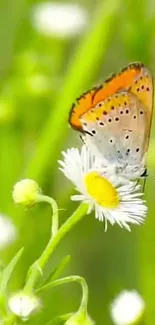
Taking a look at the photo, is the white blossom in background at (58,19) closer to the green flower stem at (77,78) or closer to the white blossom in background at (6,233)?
the green flower stem at (77,78)

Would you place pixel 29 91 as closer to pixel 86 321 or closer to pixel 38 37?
pixel 38 37

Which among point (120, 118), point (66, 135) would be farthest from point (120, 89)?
point (66, 135)

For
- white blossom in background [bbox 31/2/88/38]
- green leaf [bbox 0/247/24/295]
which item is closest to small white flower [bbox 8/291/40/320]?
green leaf [bbox 0/247/24/295]

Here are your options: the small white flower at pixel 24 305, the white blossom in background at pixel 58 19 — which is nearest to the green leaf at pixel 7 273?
the small white flower at pixel 24 305

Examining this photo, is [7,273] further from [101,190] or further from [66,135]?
[66,135]

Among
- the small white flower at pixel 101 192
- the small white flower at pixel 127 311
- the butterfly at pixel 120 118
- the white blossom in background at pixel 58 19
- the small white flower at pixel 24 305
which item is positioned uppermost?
the white blossom in background at pixel 58 19

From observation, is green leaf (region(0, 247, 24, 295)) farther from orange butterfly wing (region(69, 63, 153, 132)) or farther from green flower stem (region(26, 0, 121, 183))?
green flower stem (region(26, 0, 121, 183))
